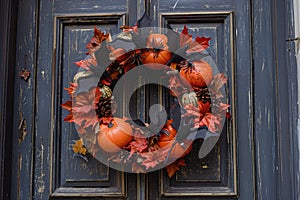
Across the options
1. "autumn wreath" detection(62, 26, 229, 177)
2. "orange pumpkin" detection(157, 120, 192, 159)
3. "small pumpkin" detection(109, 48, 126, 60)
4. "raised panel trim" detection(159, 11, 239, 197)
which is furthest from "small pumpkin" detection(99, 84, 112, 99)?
"raised panel trim" detection(159, 11, 239, 197)

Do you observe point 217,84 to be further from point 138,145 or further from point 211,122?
point 138,145

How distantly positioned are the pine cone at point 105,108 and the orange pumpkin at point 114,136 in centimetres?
6

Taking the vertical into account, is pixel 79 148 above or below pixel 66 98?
below

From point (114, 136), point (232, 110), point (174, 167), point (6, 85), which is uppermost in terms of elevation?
point (6, 85)

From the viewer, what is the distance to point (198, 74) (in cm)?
203

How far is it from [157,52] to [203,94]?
24cm

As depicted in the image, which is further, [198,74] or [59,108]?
[59,108]

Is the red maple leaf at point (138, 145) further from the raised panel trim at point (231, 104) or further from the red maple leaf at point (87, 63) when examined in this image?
the red maple leaf at point (87, 63)

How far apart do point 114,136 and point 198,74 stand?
0.39 meters

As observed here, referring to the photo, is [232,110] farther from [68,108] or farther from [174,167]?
[68,108]

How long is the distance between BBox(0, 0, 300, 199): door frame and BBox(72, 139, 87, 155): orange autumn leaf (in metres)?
0.28

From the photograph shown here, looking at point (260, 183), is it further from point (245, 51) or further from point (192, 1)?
point (192, 1)

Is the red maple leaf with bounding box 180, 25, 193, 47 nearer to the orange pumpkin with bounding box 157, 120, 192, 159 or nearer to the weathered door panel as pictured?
the weathered door panel

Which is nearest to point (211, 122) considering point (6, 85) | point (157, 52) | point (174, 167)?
point (174, 167)
